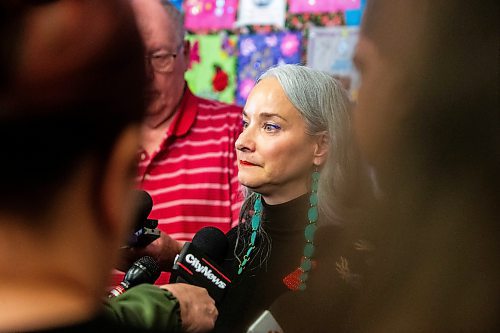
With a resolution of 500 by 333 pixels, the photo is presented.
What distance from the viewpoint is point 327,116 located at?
5.31 ft

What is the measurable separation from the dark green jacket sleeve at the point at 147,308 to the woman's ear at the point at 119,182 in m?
0.12

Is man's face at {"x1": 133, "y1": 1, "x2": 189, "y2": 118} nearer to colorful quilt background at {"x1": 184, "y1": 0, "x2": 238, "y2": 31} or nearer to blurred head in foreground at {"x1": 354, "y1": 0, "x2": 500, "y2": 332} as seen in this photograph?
colorful quilt background at {"x1": 184, "y1": 0, "x2": 238, "y2": 31}

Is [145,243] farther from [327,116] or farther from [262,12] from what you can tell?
[262,12]

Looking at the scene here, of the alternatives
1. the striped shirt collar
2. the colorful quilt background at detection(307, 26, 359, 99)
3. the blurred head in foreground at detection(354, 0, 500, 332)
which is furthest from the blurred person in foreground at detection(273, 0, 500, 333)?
the colorful quilt background at detection(307, 26, 359, 99)

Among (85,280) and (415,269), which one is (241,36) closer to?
(415,269)

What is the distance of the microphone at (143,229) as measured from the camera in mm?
1406

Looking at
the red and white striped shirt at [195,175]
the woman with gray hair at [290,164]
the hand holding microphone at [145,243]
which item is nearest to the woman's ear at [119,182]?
the hand holding microphone at [145,243]

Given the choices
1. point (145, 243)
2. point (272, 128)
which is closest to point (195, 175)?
point (272, 128)

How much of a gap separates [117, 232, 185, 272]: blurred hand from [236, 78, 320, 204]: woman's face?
0.71 feet

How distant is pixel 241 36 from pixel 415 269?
2.69 metres

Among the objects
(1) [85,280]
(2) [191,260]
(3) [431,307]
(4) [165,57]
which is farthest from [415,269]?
(4) [165,57]

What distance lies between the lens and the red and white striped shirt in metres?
1.87

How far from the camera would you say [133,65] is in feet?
1.84

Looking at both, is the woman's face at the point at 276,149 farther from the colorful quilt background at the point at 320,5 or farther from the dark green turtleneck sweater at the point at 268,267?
the colorful quilt background at the point at 320,5
